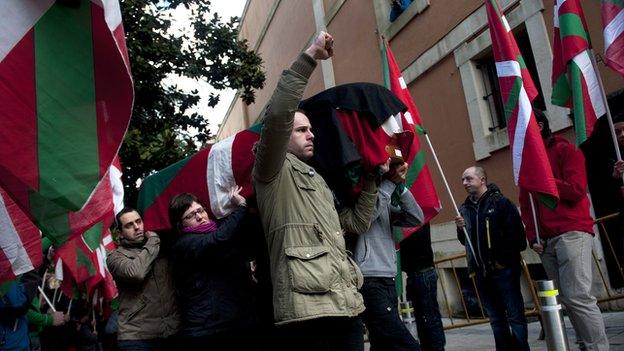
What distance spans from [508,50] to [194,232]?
3094mm

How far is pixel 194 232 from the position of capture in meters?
3.66

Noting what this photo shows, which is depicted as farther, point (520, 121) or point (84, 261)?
point (84, 261)

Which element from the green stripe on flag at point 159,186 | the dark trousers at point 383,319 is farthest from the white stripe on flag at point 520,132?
the green stripe on flag at point 159,186

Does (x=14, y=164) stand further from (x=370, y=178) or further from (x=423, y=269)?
(x=423, y=269)

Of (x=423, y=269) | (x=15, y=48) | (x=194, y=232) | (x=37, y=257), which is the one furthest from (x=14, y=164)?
(x=423, y=269)

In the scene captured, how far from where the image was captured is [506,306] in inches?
194

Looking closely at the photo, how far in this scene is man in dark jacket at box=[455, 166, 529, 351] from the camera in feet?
16.1

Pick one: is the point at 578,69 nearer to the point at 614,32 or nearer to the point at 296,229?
the point at 614,32

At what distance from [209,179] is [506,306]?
2.70 metres

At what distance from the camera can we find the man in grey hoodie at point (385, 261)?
3387 mm

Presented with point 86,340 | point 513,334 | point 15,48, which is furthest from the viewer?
point 86,340

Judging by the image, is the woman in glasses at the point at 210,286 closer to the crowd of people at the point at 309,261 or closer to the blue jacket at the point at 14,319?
the crowd of people at the point at 309,261

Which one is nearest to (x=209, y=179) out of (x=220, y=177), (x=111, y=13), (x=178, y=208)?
(x=220, y=177)

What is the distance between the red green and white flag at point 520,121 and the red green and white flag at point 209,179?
2106mm
